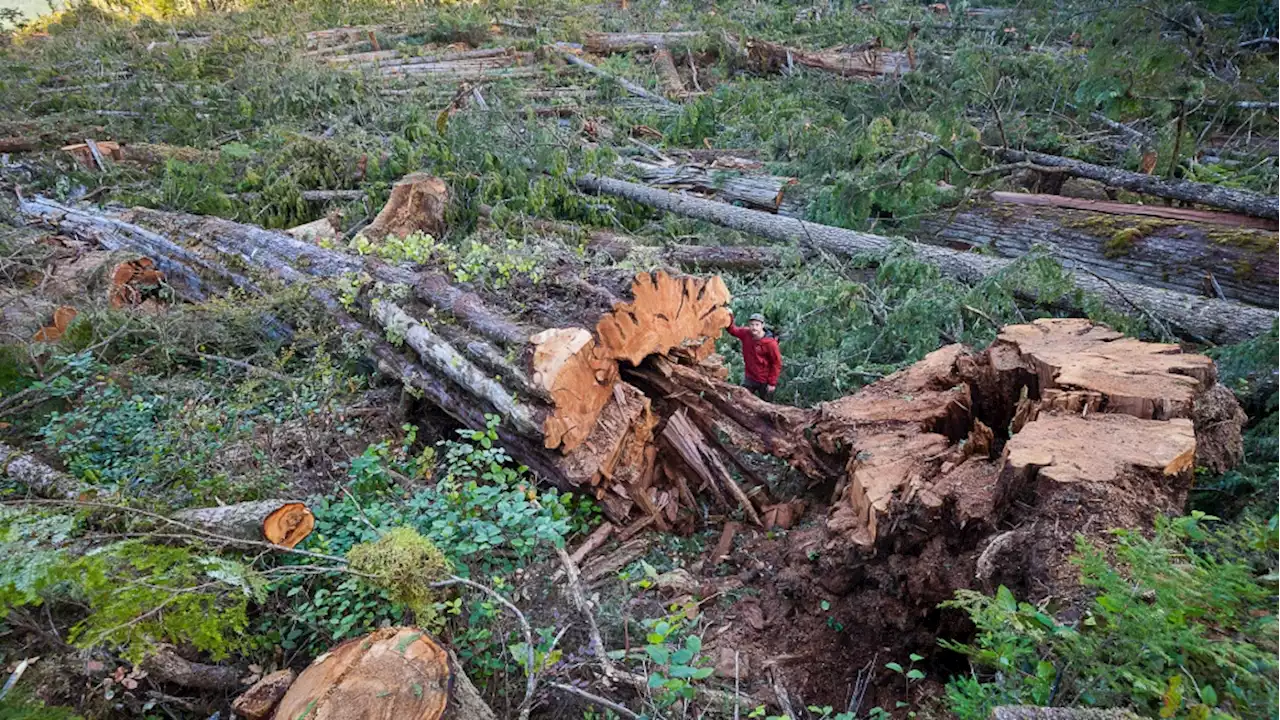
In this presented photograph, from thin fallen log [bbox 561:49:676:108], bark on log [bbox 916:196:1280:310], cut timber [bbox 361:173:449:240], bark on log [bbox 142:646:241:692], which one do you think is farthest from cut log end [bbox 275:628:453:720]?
thin fallen log [bbox 561:49:676:108]

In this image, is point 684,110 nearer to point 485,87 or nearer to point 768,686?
point 485,87

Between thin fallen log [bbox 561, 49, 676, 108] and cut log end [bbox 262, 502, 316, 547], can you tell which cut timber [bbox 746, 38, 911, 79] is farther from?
cut log end [bbox 262, 502, 316, 547]

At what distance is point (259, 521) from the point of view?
9.43 ft

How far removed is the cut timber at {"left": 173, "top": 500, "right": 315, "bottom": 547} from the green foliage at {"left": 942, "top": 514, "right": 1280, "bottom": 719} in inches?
98.7

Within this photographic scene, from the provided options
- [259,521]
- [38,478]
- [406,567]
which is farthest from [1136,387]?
[38,478]

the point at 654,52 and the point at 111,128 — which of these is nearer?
the point at 111,128

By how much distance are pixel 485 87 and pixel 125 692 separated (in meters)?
10.6

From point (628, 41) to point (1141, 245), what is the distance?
11.7 metres

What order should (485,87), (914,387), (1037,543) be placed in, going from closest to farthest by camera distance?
(1037,543) < (914,387) < (485,87)

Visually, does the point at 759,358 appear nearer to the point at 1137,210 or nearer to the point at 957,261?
the point at 957,261

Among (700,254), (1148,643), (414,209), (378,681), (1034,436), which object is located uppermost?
(1148,643)

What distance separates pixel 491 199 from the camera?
7.84 m

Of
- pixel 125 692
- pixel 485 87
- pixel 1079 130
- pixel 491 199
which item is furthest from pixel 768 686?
pixel 485 87

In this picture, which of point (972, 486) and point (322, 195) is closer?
point (972, 486)
